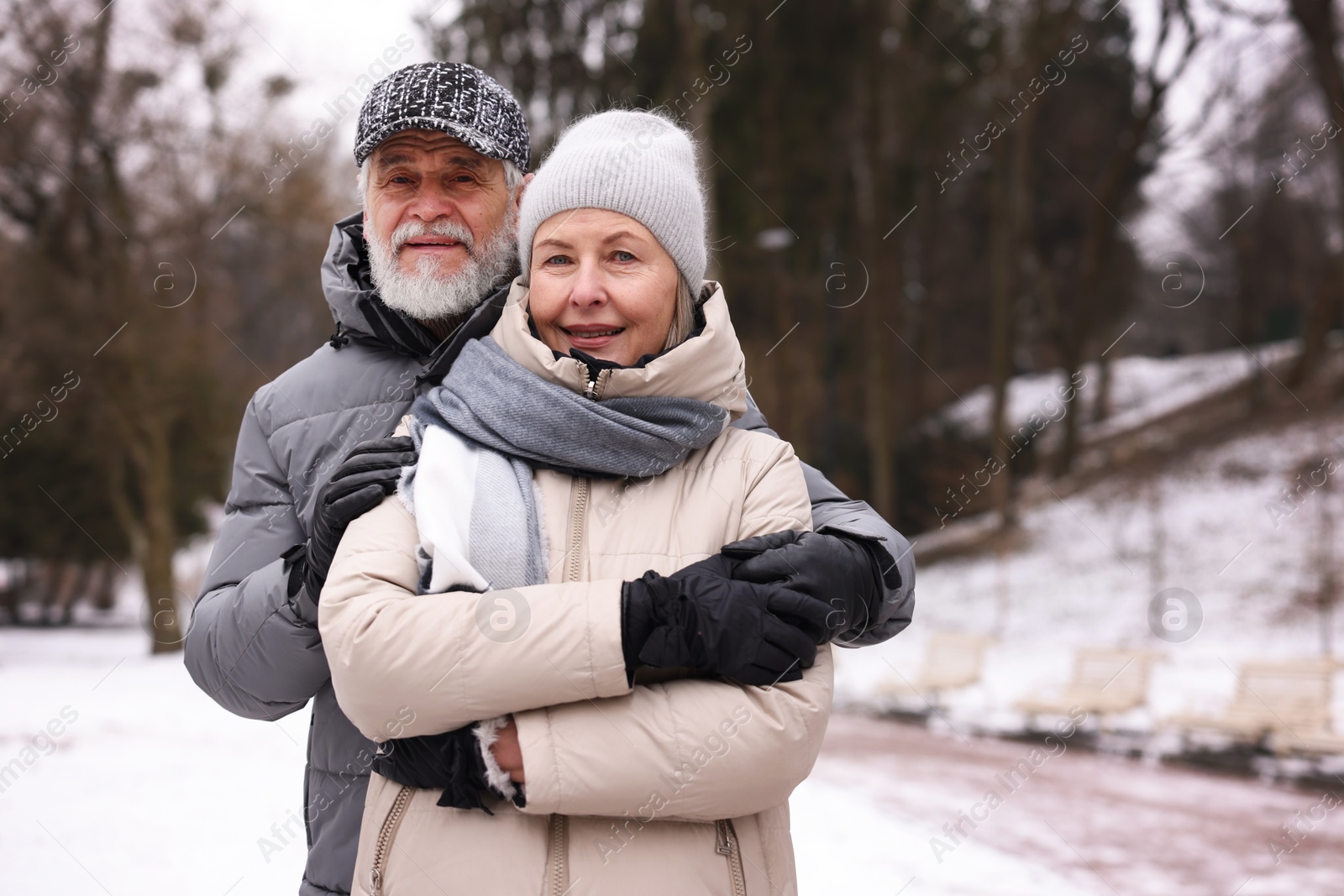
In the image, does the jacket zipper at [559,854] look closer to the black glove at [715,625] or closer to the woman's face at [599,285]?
the black glove at [715,625]

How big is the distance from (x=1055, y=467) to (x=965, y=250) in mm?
7392

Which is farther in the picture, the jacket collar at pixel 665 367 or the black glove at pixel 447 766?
the jacket collar at pixel 665 367

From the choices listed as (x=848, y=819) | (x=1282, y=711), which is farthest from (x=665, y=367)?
(x=1282, y=711)

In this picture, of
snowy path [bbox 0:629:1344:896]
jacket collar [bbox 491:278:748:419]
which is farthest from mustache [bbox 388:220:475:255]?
snowy path [bbox 0:629:1344:896]

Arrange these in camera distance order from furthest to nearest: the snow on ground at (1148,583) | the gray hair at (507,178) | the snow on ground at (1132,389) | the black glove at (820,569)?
the snow on ground at (1132,389), the snow on ground at (1148,583), the gray hair at (507,178), the black glove at (820,569)

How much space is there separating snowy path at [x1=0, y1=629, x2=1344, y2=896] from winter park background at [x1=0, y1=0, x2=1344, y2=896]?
0.04 metres

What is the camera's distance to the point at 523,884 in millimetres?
1667

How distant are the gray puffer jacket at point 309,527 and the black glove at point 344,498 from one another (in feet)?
0.21

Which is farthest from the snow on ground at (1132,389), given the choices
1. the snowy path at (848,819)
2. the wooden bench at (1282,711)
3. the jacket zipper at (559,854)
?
the jacket zipper at (559,854)

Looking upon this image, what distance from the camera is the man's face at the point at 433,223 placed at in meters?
2.25

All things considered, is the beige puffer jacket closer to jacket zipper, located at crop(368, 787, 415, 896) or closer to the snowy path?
jacket zipper, located at crop(368, 787, 415, 896)

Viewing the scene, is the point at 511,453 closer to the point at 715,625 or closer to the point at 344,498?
the point at 344,498

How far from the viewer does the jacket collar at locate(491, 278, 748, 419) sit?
6.09 feet

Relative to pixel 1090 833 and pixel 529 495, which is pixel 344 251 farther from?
pixel 1090 833
